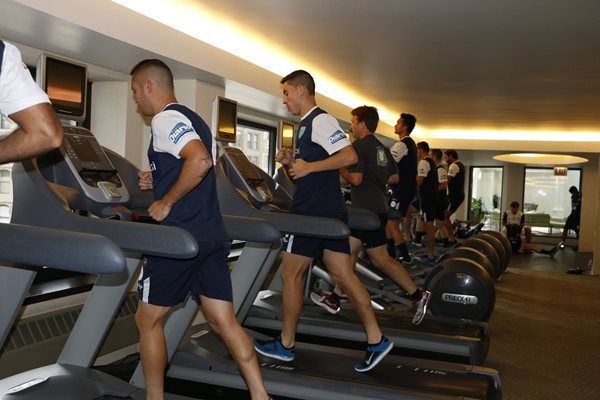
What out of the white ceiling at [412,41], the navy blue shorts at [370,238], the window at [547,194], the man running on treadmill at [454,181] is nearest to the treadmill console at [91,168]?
the white ceiling at [412,41]

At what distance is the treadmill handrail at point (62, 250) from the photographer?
1397 millimetres

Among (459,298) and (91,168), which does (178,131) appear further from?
(459,298)

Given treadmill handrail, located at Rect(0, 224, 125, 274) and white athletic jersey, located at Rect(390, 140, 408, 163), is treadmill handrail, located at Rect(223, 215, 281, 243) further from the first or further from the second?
white athletic jersey, located at Rect(390, 140, 408, 163)

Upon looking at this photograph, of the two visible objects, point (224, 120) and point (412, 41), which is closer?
point (224, 120)

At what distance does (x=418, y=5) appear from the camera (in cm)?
369

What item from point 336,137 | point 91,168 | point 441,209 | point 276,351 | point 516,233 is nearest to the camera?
point 91,168

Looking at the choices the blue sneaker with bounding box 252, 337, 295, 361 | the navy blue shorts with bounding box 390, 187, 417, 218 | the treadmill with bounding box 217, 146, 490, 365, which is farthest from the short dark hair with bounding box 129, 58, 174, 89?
the navy blue shorts with bounding box 390, 187, 417, 218

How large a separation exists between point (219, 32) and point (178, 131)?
2487mm

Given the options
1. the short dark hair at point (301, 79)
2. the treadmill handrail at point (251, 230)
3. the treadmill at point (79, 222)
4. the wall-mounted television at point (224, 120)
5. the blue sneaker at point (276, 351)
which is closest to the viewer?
the treadmill at point (79, 222)

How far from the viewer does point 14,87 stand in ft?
5.05

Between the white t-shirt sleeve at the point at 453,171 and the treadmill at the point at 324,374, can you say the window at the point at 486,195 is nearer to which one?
the white t-shirt sleeve at the point at 453,171

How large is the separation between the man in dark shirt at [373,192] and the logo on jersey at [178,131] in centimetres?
200

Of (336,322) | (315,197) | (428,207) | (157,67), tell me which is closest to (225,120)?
(315,197)

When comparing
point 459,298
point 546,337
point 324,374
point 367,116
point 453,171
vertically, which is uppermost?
point 367,116
